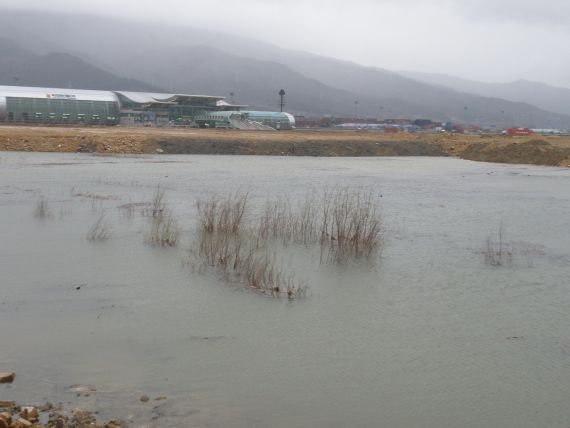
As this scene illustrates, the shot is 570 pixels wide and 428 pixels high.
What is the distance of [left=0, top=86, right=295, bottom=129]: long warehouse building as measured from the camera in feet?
310

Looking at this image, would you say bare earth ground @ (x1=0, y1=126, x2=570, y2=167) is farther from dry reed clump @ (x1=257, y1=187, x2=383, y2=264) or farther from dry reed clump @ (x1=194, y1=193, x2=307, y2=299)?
dry reed clump @ (x1=194, y1=193, x2=307, y2=299)

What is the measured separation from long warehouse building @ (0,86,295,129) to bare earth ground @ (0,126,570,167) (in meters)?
27.9

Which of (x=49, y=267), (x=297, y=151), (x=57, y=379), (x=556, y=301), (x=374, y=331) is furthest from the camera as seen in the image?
(x=297, y=151)

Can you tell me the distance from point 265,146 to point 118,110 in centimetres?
4714

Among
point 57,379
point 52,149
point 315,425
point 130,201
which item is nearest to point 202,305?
point 57,379

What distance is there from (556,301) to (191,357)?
8.10m

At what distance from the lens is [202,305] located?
13.4 m

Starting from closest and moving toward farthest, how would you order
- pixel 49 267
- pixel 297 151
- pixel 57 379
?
pixel 57 379, pixel 49 267, pixel 297 151

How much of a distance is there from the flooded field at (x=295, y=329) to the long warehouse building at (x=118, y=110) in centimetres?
Answer: 7589

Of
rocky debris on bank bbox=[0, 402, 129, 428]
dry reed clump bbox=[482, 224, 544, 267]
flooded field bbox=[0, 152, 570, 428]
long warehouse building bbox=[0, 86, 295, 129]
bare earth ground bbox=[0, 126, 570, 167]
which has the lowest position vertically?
flooded field bbox=[0, 152, 570, 428]

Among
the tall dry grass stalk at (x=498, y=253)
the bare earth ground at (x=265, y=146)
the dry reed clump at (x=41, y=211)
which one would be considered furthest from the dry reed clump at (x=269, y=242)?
the bare earth ground at (x=265, y=146)

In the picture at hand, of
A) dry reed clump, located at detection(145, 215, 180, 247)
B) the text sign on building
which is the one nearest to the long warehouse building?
the text sign on building

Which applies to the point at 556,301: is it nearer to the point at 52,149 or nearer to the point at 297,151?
the point at 52,149

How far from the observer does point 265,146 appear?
210 ft
